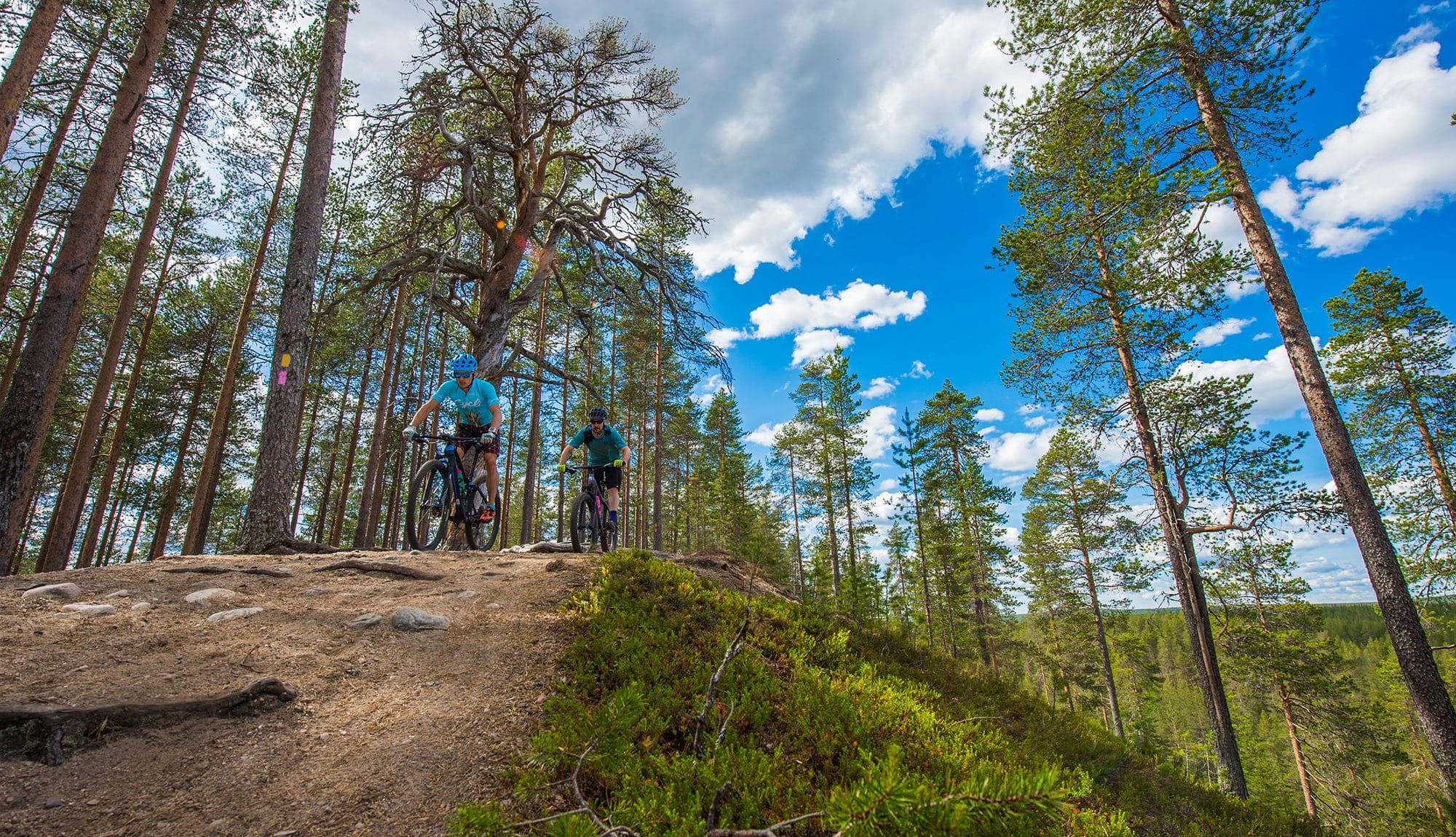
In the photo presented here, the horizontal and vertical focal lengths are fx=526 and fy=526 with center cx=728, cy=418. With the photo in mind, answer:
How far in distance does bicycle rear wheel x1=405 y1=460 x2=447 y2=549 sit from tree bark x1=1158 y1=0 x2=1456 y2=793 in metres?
11.3

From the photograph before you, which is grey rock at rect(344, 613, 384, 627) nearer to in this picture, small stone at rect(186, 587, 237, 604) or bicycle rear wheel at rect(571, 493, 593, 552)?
small stone at rect(186, 587, 237, 604)

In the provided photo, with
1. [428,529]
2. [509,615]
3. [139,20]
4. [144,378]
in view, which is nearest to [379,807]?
[509,615]

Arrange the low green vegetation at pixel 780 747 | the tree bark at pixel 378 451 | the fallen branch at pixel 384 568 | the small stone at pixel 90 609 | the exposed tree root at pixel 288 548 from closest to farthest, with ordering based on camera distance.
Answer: the low green vegetation at pixel 780 747, the small stone at pixel 90 609, the fallen branch at pixel 384 568, the exposed tree root at pixel 288 548, the tree bark at pixel 378 451

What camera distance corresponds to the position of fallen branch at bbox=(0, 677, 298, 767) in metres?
2.35

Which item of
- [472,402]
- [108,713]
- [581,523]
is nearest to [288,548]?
[472,402]

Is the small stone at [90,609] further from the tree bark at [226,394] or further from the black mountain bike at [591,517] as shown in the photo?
the tree bark at [226,394]

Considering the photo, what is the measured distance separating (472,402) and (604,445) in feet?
6.40

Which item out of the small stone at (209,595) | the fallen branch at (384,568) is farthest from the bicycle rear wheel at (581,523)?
the small stone at (209,595)

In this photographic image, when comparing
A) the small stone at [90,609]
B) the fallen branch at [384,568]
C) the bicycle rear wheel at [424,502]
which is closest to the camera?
the small stone at [90,609]

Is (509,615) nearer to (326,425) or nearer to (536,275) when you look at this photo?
(536,275)

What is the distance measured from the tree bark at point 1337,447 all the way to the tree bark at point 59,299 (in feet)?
50.9

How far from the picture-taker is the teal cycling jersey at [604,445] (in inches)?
320

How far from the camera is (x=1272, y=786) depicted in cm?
2908

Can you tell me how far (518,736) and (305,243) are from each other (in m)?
8.00
